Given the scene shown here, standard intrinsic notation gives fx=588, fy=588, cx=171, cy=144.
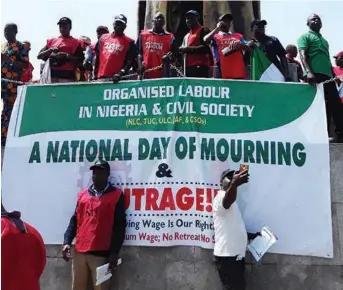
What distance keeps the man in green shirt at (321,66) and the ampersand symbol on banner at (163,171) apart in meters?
2.14

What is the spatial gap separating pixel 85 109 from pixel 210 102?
1.59 metres

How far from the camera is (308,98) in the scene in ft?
23.5

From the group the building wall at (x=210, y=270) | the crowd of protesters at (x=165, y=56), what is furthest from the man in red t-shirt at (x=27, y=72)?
the building wall at (x=210, y=270)

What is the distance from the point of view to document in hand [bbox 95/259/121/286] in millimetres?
6293

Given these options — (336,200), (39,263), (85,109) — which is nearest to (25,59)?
(85,109)

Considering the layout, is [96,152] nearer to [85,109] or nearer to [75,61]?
[85,109]

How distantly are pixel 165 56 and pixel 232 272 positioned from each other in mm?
3302

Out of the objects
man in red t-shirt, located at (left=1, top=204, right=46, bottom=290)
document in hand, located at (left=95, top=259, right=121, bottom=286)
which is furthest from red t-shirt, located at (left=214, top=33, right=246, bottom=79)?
man in red t-shirt, located at (left=1, top=204, right=46, bottom=290)

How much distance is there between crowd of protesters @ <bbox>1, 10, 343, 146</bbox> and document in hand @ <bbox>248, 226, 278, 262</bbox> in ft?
6.36

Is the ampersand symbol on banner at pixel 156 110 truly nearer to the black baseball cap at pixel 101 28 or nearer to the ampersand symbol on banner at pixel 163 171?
the ampersand symbol on banner at pixel 163 171

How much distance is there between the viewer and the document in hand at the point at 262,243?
6340mm

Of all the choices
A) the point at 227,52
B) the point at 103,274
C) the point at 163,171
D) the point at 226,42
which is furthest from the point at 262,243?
the point at 226,42

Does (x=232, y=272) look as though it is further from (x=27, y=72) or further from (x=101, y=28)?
(x=101, y=28)

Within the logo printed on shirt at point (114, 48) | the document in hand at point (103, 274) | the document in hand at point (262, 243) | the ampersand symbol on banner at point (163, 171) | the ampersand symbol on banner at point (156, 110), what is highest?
the logo printed on shirt at point (114, 48)
